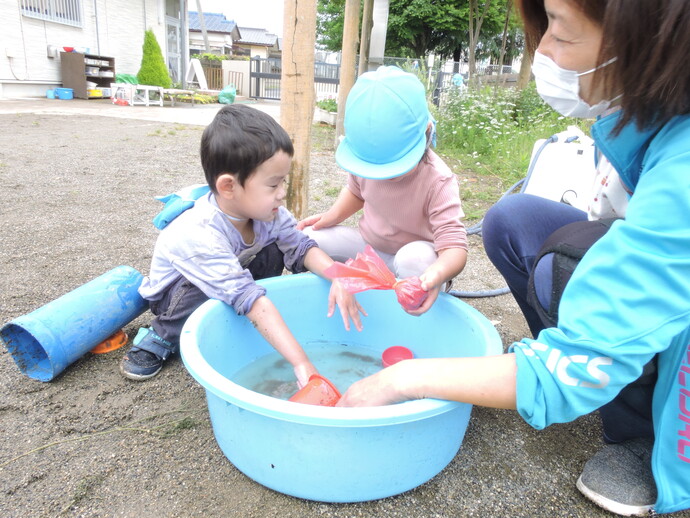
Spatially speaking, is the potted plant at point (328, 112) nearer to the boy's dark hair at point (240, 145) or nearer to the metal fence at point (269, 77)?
the boy's dark hair at point (240, 145)

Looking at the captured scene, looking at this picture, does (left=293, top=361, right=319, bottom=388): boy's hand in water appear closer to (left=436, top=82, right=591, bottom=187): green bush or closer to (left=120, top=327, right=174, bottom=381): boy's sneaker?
(left=120, top=327, right=174, bottom=381): boy's sneaker

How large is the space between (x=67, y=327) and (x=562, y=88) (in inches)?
58.0

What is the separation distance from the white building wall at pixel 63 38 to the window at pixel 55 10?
11 centimetres

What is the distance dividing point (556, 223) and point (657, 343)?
30.2 inches

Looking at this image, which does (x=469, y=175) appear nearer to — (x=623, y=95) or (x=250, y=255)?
(x=250, y=255)

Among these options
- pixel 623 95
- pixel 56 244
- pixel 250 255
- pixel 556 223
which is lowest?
pixel 56 244

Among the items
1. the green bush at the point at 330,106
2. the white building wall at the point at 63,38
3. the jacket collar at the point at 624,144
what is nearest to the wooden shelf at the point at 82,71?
the white building wall at the point at 63,38

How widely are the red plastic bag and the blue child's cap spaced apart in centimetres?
26

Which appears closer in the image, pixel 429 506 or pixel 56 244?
pixel 429 506

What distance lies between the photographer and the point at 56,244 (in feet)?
8.21

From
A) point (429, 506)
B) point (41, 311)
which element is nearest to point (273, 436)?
point (429, 506)

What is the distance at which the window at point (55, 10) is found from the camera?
10120mm

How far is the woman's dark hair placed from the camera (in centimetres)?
73

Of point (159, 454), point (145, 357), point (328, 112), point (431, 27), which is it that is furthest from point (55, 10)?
point (431, 27)
